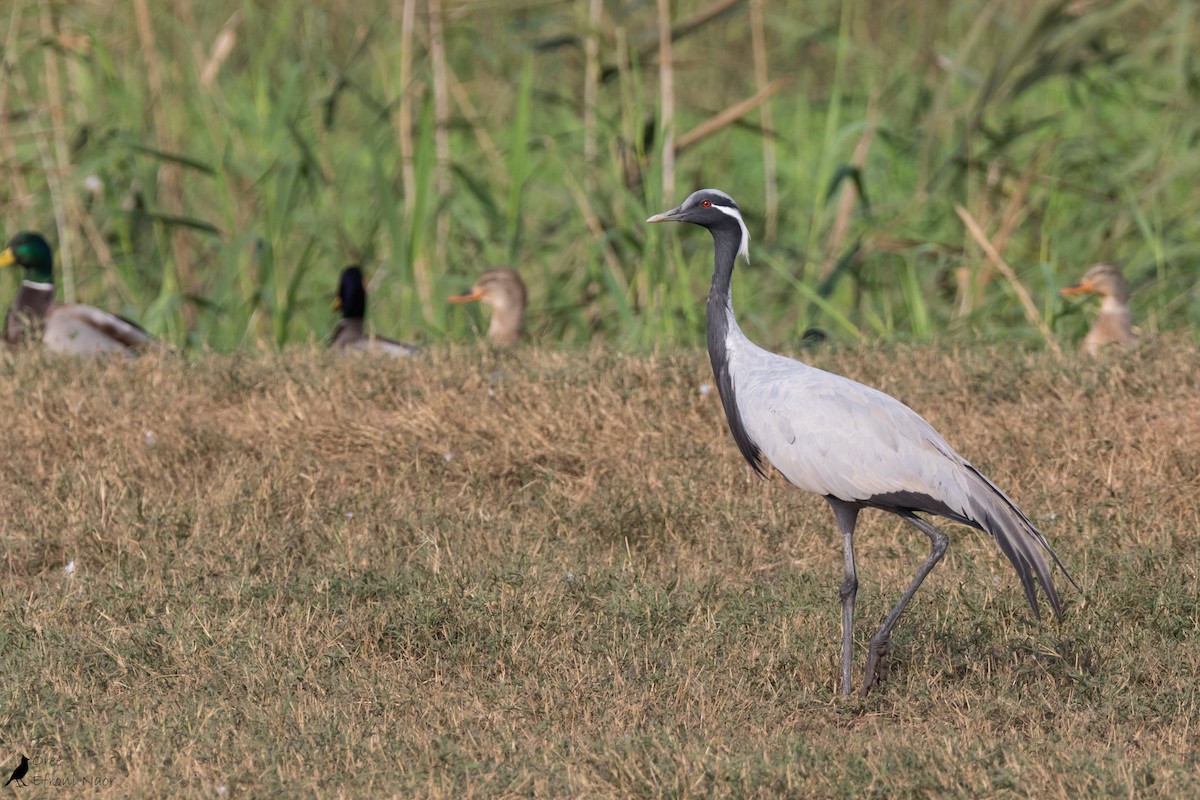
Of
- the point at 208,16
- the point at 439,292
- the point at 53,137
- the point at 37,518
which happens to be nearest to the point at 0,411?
the point at 37,518

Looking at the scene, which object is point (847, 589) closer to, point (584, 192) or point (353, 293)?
point (584, 192)

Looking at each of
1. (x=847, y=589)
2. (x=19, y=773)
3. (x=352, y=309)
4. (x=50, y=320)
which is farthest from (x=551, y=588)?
(x=50, y=320)

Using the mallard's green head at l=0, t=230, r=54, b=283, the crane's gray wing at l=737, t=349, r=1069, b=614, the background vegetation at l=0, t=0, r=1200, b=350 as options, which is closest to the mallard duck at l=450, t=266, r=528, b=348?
the background vegetation at l=0, t=0, r=1200, b=350

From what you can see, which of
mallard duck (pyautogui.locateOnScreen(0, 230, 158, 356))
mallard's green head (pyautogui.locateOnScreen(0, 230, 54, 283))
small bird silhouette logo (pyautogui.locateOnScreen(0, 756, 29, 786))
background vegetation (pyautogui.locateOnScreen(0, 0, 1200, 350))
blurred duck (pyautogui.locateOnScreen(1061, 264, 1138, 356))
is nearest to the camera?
small bird silhouette logo (pyautogui.locateOnScreen(0, 756, 29, 786))

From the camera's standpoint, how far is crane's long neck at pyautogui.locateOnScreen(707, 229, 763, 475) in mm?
4754

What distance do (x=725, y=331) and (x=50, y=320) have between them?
4159mm

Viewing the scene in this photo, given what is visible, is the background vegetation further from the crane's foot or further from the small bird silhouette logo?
the small bird silhouette logo

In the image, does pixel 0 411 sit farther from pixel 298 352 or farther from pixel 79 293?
pixel 79 293

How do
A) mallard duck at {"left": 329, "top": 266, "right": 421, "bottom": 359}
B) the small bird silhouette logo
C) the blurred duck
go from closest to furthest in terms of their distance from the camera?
1. the small bird silhouette logo
2. the blurred duck
3. mallard duck at {"left": 329, "top": 266, "right": 421, "bottom": 359}

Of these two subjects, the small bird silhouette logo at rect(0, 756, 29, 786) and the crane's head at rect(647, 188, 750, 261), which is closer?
the small bird silhouette logo at rect(0, 756, 29, 786)

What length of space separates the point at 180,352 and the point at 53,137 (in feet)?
7.30

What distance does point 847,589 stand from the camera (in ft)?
14.6

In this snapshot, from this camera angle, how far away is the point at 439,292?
793 cm

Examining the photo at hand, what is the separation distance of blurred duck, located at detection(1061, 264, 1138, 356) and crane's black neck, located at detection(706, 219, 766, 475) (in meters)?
2.66
